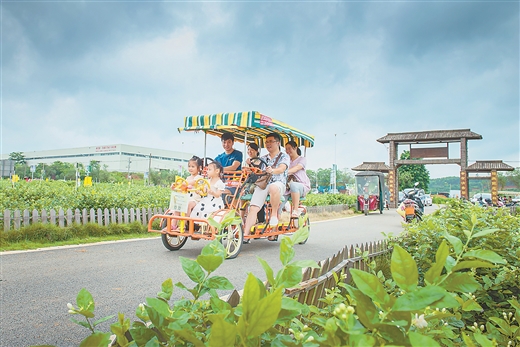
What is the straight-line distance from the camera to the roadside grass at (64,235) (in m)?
6.93

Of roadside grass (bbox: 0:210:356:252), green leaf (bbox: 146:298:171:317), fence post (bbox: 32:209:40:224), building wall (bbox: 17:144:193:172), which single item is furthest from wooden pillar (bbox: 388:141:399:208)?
building wall (bbox: 17:144:193:172)

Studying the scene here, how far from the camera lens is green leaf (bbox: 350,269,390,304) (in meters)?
0.71

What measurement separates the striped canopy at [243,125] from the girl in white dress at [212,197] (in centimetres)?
79

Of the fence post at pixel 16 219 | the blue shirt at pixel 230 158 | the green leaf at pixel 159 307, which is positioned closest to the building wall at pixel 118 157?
the fence post at pixel 16 219

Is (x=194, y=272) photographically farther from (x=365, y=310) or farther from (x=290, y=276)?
(x=365, y=310)

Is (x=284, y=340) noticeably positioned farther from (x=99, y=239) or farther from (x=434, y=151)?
(x=434, y=151)

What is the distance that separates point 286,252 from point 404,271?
299 mm

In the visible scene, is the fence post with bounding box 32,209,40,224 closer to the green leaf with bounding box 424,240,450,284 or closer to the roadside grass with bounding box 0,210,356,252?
the roadside grass with bounding box 0,210,356,252

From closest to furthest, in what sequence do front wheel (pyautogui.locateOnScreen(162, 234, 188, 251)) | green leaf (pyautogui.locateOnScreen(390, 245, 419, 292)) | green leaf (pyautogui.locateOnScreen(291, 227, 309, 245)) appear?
green leaf (pyautogui.locateOnScreen(390, 245, 419, 292)), green leaf (pyautogui.locateOnScreen(291, 227, 309, 245)), front wheel (pyautogui.locateOnScreen(162, 234, 188, 251))

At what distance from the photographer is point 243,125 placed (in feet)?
22.1

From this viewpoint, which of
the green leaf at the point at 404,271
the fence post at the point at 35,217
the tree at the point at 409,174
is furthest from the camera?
the tree at the point at 409,174

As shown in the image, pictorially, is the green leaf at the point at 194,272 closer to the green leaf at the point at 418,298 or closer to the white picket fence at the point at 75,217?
the green leaf at the point at 418,298

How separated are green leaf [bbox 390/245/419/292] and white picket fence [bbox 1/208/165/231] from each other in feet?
26.5

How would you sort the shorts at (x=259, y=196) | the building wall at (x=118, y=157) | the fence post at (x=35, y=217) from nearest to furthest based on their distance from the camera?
1. the shorts at (x=259, y=196)
2. the fence post at (x=35, y=217)
3. the building wall at (x=118, y=157)
